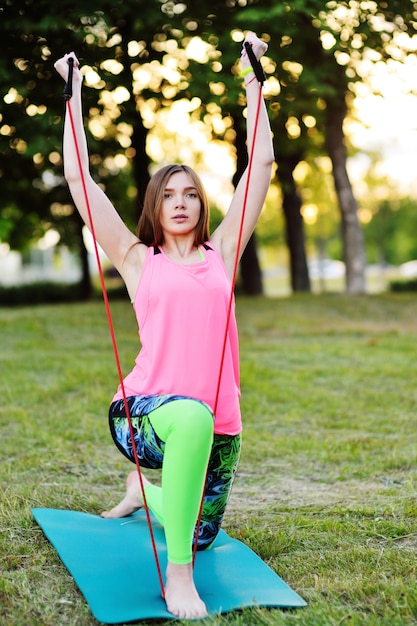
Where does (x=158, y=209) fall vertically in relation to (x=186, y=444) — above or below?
above

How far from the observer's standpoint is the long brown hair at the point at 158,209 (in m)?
3.12

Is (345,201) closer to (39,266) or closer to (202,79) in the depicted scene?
(202,79)

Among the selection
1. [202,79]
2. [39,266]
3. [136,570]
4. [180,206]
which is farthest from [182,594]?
[39,266]

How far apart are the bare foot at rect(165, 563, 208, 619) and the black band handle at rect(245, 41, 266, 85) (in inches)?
72.0

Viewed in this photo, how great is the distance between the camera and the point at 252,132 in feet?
10.4

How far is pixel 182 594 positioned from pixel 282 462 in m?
2.40

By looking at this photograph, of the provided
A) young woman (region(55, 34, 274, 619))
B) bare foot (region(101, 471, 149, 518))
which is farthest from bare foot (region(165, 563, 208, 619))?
bare foot (region(101, 471, 149, 518))

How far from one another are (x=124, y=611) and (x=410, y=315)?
9675 mm

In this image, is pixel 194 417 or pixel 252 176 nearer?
pixel 194 417

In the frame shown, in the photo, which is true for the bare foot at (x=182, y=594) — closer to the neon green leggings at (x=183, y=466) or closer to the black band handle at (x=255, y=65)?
the neon green leggings at (x=183, y=466)

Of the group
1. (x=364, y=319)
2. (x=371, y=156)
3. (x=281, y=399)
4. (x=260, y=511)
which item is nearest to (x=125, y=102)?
(x=364, y=319)

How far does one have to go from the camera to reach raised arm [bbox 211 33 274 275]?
124 inches

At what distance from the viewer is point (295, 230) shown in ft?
58.3

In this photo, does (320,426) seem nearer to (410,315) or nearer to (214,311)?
(214,311)
